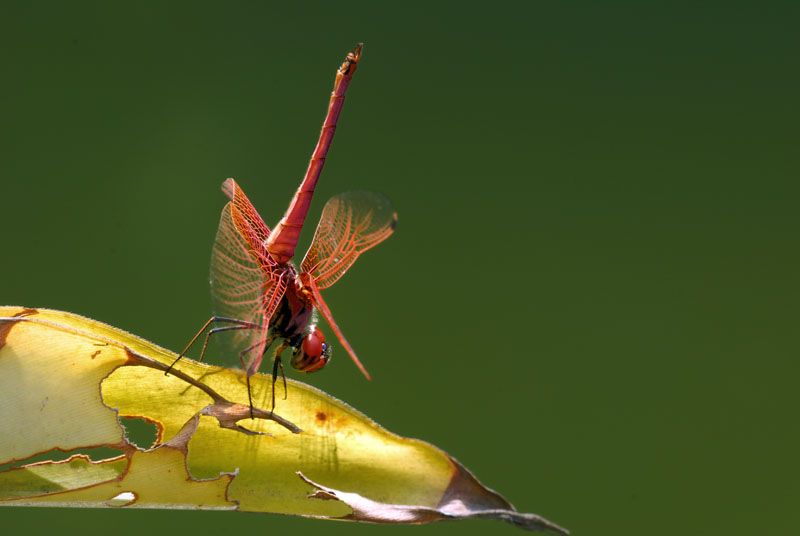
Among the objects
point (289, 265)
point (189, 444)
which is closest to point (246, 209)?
point (289, 265)

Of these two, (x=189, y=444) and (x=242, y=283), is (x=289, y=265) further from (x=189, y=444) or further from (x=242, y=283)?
(x=189, y=444)

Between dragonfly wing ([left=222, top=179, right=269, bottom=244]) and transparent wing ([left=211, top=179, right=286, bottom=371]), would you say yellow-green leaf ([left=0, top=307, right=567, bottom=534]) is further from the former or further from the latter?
dragonfly wing ([left=222, top=179, right=269, bottom=244])

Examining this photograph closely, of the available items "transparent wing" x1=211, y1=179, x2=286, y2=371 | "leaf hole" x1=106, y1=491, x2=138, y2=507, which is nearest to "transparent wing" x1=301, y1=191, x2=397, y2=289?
"transparent wing" x1=211, y1=179, x2=286, y2=371

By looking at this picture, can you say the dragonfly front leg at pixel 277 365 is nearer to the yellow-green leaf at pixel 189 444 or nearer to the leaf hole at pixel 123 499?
the yellow-green leaf at pixel 189 444

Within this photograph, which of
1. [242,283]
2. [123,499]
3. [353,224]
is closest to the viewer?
[123,499]

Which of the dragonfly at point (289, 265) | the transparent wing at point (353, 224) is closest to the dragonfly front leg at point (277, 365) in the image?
the dragonfly at point (289, 265)

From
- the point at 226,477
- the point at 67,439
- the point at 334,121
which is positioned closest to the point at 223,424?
the point at 226,477

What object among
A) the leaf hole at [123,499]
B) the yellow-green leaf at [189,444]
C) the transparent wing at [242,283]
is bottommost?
the leaf hole at [123,499]
